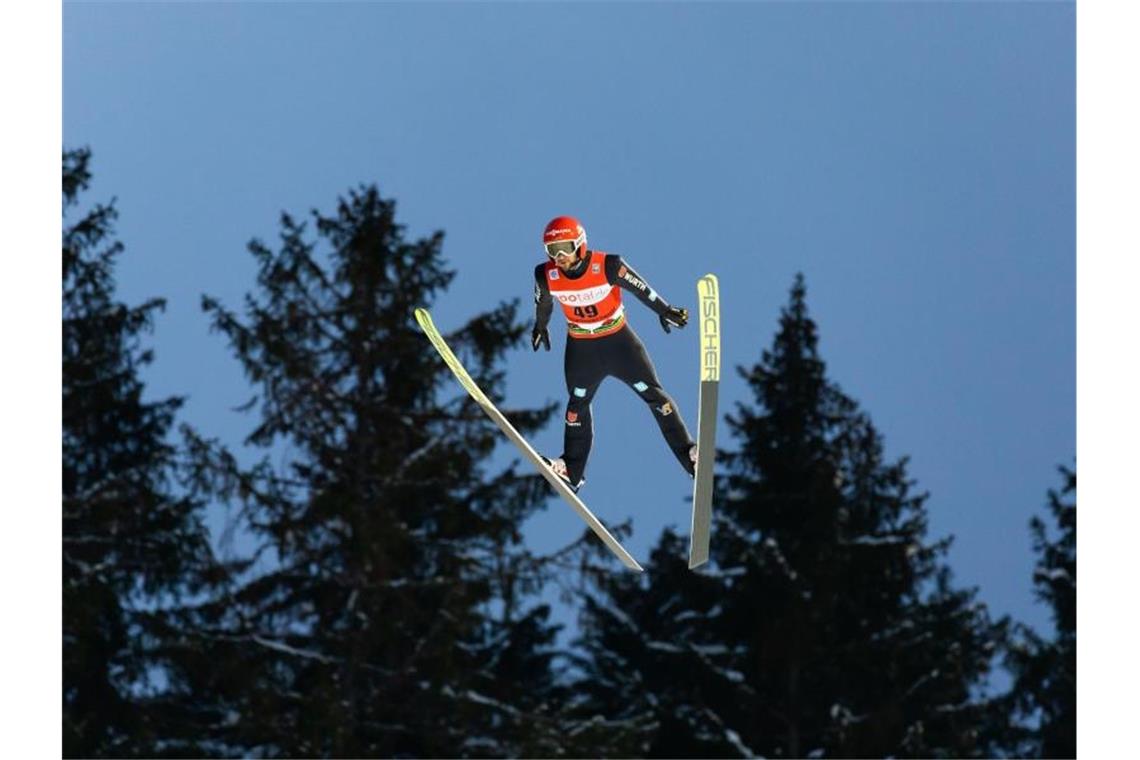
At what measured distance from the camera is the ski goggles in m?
7.62

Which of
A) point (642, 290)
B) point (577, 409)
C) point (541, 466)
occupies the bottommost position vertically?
point (541, 466)

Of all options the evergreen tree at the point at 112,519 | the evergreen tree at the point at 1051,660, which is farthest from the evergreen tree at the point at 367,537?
the evergreen tree at the point at 1051,660

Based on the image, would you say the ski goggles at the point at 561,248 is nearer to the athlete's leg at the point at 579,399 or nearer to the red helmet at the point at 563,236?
the red helmet at the point at 563,236

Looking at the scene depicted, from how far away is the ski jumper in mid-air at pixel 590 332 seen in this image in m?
7.83

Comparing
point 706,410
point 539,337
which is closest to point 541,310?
point 539,337

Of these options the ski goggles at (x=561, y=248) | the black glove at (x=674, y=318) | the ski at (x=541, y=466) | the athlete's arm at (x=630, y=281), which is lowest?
the ski at (x=541, y=466)

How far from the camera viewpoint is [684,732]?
93.8ft

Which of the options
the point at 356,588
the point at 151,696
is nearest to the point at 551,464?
the point at 356,588

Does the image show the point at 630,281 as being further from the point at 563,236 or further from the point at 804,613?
the point at 804,613

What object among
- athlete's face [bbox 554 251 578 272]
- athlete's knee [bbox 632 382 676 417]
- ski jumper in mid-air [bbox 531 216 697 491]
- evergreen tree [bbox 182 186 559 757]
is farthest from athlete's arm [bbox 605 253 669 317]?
evergreen tree [bbox 182 186 559 757]

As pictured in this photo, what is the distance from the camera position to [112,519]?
26953mm

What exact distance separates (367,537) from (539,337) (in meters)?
17.9

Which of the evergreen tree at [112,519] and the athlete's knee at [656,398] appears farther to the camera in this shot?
the evergreen tree at [112,519]
